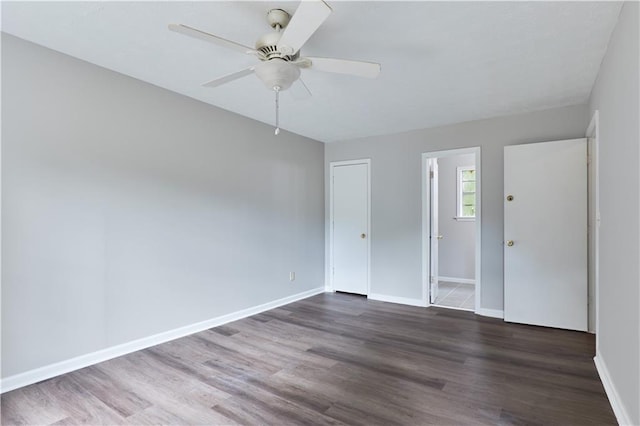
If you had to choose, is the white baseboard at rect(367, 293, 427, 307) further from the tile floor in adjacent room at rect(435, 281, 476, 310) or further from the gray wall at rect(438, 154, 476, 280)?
the gray wall at rect(438, 154, 476, 280)

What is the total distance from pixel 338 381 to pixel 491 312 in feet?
8.49

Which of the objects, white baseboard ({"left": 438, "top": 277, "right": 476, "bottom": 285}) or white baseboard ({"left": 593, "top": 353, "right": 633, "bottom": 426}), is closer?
white baseboard ({"left": 593, "top": 353, "right": 633, "bottom": 426})

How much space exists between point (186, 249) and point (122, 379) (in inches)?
51.3

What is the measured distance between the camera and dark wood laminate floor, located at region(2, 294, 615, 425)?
2.12 meters

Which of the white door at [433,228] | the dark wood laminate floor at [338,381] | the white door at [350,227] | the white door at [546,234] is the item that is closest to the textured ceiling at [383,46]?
the white door at [546,234]

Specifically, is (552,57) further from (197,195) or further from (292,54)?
(197,195)

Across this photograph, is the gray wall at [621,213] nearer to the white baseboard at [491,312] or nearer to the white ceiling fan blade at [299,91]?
the white baseboard at [491,312]

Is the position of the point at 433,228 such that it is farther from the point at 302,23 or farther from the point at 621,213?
the point at 302,23

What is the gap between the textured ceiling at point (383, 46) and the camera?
2070mm

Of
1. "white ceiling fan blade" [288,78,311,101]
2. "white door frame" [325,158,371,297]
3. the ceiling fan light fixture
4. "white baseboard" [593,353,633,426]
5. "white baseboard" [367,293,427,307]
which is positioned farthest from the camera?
"white door frame" [325,158,371,297]

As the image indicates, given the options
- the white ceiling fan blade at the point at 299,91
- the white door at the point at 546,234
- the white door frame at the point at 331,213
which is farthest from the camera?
the white door frame at the point at 331,213

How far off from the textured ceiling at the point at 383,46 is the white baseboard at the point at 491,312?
8.06 ft

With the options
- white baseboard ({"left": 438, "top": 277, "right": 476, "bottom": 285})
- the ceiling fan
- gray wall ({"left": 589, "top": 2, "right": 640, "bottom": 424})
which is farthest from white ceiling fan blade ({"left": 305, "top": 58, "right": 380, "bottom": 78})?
white baseboard ({"left": 438, "top": 277, "right": 476, "bottom": 285})

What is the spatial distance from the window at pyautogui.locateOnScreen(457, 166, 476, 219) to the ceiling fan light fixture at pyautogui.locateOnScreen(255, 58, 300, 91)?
5.05 meters
